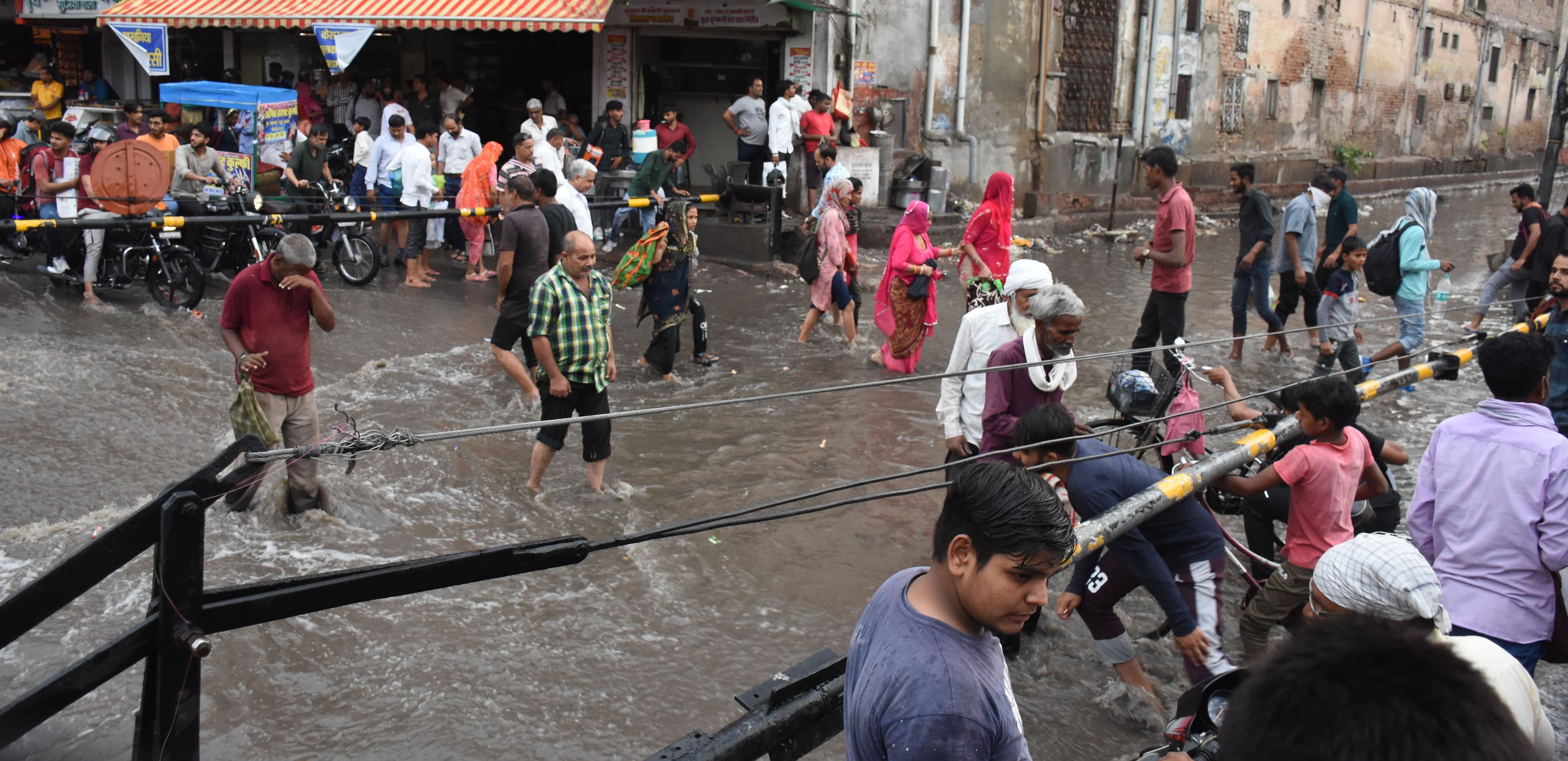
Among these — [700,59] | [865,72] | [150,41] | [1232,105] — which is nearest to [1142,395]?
[865,72]

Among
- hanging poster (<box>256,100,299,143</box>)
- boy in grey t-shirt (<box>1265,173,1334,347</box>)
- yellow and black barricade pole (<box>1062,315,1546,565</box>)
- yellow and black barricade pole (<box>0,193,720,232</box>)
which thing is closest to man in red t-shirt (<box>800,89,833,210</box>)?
yellow and black barricade pole (<box>0,193,720,232</box>)

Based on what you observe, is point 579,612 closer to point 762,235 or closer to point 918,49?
point 762,235

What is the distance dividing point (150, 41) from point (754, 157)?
338 inches

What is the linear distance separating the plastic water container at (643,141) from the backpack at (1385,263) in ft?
29.1

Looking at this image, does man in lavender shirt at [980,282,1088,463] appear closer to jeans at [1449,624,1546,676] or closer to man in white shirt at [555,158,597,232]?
jeans at [1449,624,1546,676]

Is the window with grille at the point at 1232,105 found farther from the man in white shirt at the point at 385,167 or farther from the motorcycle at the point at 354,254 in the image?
the motorcycle at the point at 354,254

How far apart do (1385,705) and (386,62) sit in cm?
1949

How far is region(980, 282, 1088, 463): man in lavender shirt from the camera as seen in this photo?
4.86 meters

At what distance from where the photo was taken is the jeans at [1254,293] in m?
10.0

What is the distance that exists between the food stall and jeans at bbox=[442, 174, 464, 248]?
210cm

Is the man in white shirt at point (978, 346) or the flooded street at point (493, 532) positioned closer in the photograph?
the flooded street at point (493, 532)

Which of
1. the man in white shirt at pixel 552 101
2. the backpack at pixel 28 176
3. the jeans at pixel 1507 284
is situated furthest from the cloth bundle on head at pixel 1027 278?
the man in white shirt at pixel 552 101

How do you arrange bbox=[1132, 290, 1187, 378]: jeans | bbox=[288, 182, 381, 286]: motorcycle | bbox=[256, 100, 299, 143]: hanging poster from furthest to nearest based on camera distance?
bbox=[256, 100, 299, 143]: hanging poster < bbox=[288, 182, 381, 286]: motorcycle < bbox=[1132, 290, 1187, 378]: jeans

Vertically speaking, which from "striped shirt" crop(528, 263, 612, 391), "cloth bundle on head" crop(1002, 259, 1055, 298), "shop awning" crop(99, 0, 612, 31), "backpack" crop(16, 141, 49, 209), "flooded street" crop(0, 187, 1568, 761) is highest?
"shop awning" crop(99, 0, 612, 31)
